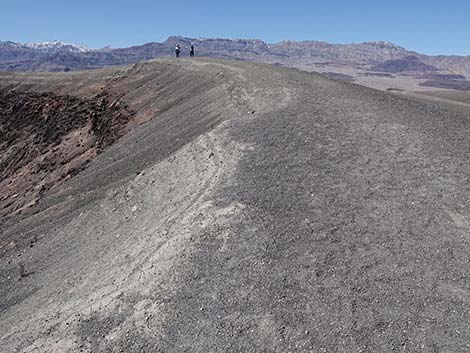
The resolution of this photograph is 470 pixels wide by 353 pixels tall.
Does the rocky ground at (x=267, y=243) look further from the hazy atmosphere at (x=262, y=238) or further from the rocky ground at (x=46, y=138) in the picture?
the rocky ground at (x=46, y=138)

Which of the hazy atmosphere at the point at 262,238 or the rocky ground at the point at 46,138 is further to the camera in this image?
the rocky ground at the point at 46,138

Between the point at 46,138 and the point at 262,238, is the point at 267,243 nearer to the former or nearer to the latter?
the point at 262,238

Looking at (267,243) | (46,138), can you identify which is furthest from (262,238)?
(46,138)

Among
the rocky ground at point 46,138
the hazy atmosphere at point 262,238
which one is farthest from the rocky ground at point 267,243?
the rocky ground at point 46,138

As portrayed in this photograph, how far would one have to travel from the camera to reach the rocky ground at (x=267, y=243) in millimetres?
9922

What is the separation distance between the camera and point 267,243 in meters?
12.2

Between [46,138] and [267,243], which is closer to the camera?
[267,243]

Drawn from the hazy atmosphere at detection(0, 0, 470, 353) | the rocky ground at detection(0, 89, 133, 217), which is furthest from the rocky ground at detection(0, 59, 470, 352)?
the rocky ground at detection(0, 89, 133, 217)

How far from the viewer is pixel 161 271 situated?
1187 cm

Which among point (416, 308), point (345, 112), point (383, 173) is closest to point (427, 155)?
point (383, 173)

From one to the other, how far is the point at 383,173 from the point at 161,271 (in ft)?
25.5

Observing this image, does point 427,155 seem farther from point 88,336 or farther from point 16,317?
point 16,317

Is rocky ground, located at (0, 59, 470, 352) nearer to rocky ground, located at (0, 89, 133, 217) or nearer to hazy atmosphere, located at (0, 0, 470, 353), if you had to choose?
hazy atmosphere, located at (0, 0, 470, 353)

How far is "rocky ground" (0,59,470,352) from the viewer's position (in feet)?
32.6
